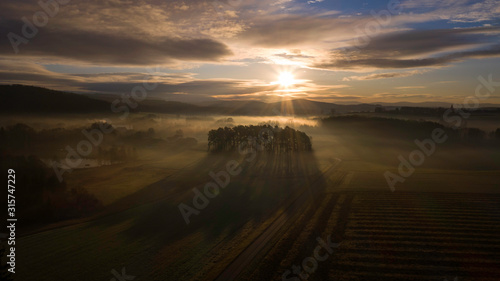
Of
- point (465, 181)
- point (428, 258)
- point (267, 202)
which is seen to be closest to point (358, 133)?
point (465, 181)

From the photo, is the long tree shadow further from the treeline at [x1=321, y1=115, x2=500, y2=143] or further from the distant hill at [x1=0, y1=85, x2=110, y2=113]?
the distant hill at [x1=0, y1=85, x2=110, y2=113]

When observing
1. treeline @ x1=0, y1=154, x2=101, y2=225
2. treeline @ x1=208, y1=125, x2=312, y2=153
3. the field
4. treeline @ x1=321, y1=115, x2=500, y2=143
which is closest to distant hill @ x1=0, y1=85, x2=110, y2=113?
treeline @ x1=208, y1=125, x2=312, y2=153

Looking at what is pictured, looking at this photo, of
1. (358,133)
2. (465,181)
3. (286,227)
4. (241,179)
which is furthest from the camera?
(358,133)

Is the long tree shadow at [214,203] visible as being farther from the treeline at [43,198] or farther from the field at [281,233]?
the treeline at [43,198]

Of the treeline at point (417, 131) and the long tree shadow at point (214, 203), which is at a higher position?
the treeline at point (417, 131)

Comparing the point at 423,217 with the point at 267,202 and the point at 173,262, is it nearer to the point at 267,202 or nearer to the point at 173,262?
the point at 267,202

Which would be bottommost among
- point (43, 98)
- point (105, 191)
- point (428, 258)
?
point (105, 191)

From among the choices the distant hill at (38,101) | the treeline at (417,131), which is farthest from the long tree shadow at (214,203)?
the distant hill at (38,101)

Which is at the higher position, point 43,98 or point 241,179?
point 43,98
